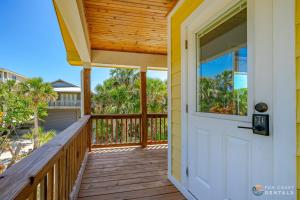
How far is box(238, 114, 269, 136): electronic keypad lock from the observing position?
106 cm

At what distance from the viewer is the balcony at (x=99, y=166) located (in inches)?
29.0

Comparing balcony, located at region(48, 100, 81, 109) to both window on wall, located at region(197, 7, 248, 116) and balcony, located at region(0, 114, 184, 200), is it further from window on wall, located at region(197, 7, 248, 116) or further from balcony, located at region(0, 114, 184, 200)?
window on wall, located at region(197, 7, 248, 116)

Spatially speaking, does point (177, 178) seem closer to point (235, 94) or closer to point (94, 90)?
point (235, 94)

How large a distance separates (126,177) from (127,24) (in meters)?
2.40

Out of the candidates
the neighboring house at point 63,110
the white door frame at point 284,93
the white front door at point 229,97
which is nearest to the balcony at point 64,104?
the neighboring house at point 63,110

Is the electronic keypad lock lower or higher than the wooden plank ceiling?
lower

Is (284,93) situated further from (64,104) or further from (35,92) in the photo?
(64,104)

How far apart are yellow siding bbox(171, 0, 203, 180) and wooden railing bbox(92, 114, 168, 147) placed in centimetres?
212

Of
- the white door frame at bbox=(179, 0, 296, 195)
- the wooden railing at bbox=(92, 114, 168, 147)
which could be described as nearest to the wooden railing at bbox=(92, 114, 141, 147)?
the wooden railing at bbox=(92, 114, 168, 147)

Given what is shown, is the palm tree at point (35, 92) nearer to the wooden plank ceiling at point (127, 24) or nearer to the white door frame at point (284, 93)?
the wooden plank ceiling at point (127, 24)

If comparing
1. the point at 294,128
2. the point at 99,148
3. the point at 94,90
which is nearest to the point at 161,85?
the point at 94,90

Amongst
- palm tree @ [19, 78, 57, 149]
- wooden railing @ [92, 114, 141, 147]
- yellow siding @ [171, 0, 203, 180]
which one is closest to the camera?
yellow siding @ [171, 0, 203, 180]

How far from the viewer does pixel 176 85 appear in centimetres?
236

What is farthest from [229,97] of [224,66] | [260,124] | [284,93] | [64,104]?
[64,104]
